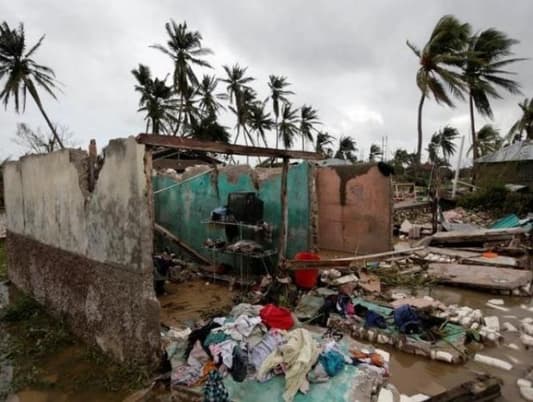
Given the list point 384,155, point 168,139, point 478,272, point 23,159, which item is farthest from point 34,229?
point 384,155

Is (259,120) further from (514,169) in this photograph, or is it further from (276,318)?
(276,318)

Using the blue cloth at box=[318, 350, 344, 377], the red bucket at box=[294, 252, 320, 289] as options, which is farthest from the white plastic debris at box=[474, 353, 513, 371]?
the red bucket at box=[294, 252, 320, 289]

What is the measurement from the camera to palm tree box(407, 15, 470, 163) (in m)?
14.8

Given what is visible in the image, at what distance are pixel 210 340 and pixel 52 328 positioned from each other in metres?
2.80

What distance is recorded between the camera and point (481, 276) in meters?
5.69

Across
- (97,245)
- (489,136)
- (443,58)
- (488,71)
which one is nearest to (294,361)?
(97,245)

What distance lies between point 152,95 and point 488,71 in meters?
20.4

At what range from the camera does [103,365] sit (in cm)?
351

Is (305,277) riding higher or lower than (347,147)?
lower

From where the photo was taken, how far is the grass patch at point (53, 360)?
319cm

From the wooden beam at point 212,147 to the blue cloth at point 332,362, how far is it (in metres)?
2.49

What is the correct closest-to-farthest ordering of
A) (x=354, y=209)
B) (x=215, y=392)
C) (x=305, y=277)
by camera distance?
(x=215, y=392) < (x=305, y=277) < (x=354, y=209)

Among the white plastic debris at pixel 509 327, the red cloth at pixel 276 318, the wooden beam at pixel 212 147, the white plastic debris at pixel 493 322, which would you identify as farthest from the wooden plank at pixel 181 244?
the white plastic debris at pixel 509 327

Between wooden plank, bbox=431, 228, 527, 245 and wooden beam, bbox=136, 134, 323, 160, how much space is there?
5049 mm
